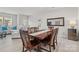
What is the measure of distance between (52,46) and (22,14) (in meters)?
0.94

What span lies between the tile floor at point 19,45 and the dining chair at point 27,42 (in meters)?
0.09

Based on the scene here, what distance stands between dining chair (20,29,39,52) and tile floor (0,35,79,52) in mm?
93

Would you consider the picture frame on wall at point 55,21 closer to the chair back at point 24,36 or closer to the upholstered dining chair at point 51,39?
the upholstered dining chair at point 51,39

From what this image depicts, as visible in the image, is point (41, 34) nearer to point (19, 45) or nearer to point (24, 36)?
point (24, 36)

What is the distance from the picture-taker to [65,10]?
2016mm

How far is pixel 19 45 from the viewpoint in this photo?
2.05 m

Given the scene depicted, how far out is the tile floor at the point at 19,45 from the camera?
2029mm

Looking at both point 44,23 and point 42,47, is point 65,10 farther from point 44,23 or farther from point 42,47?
point 42,47

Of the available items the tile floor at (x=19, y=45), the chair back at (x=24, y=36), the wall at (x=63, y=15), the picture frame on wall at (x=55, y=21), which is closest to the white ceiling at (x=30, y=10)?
the wall at (x=63, y=15)

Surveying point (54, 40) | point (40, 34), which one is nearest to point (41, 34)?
point (40, 34)

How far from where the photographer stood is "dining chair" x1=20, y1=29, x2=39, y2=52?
205 centimetres

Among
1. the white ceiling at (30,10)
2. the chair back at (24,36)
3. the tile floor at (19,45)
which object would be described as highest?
the white ceiling at (30,10)

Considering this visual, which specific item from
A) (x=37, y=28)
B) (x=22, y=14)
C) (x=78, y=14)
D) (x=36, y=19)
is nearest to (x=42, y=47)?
(x=37, y=28)

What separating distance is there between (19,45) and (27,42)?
18cm
